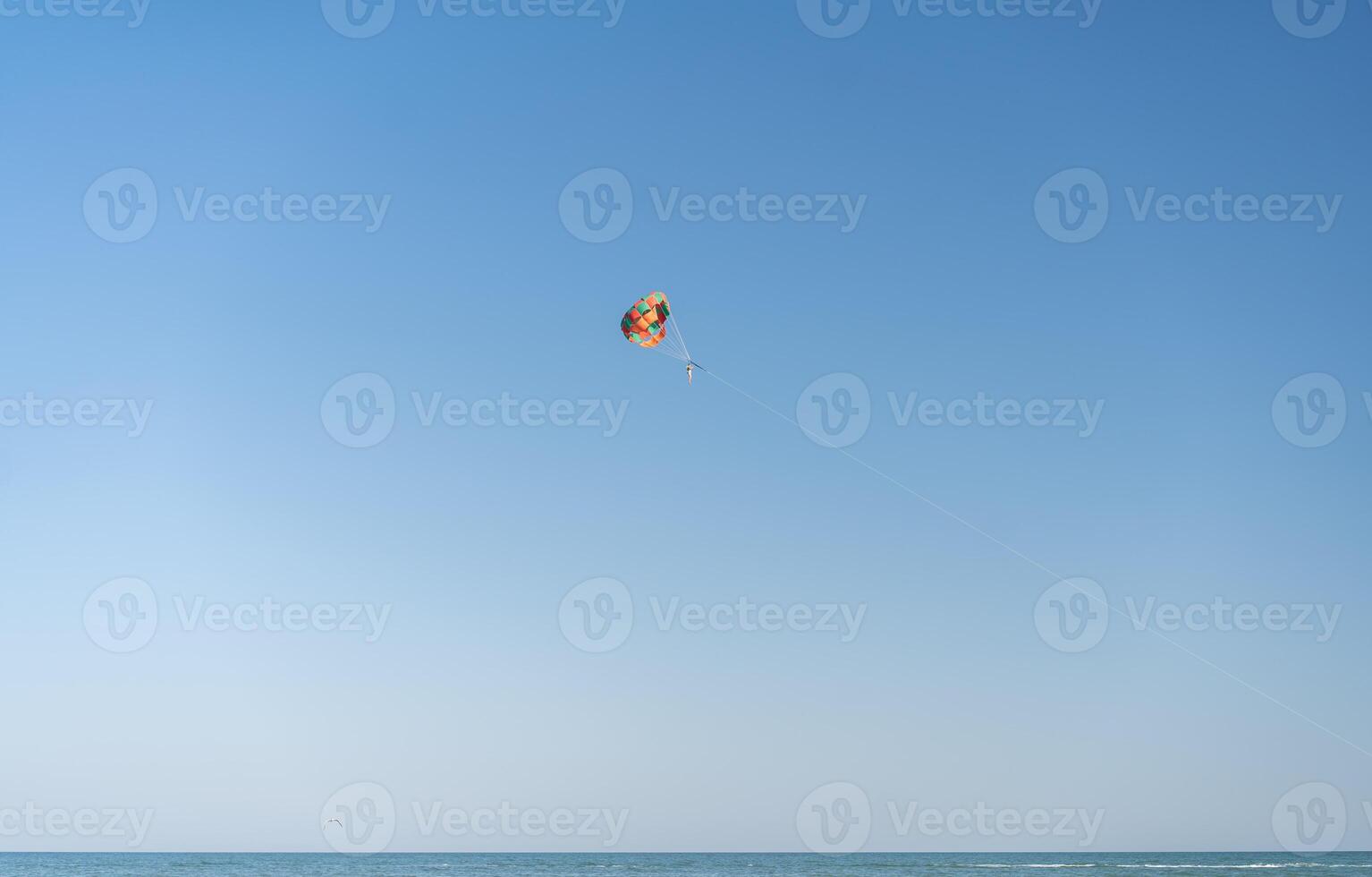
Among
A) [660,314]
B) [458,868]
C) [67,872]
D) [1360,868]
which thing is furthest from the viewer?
[458,868]

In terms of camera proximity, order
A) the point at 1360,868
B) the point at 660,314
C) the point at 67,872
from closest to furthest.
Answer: the point at 660,314, the point at 1360,868, the point at 67,872

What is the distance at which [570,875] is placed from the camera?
196 ft

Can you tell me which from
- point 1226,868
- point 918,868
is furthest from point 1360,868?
point 918,868

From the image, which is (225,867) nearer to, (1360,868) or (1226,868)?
(1226,868)

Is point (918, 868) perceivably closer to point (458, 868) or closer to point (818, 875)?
point (818, 875)

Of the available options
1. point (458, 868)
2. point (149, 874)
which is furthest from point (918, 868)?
point (149, 874)

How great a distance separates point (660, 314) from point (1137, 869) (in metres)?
46.1

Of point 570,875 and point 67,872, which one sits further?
point 67,872

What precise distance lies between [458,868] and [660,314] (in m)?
51.9

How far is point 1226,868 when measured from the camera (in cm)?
6475

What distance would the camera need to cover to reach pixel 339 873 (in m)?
62.8

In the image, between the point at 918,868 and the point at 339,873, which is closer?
the point at 339,873

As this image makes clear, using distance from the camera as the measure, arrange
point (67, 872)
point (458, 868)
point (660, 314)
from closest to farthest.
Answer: point (660, 314)
point (67, 872)
point (458, 868)

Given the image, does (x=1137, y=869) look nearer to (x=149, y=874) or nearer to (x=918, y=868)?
(x=918, y=868)
